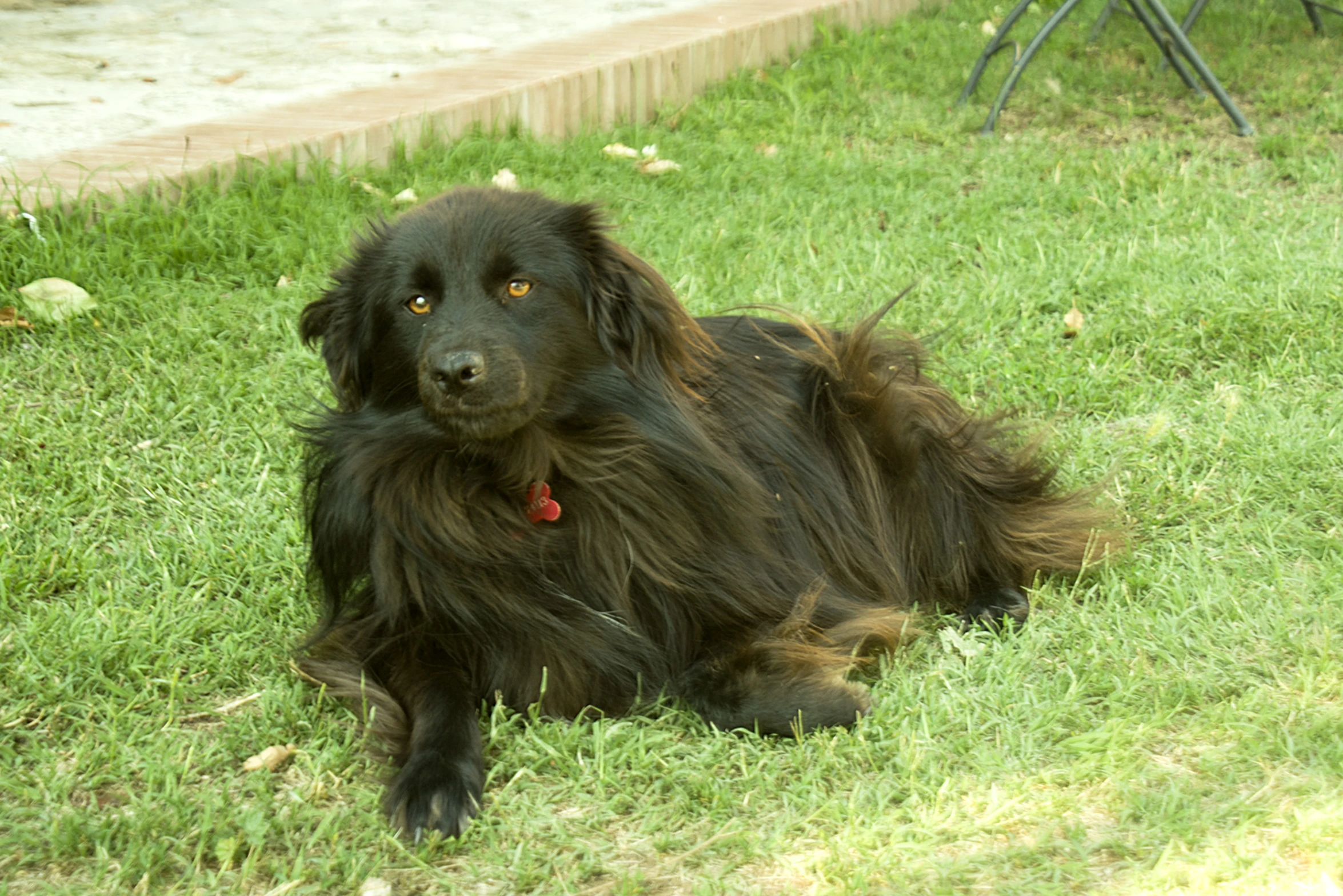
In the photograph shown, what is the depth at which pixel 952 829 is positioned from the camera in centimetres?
230

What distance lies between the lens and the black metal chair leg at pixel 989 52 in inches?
251

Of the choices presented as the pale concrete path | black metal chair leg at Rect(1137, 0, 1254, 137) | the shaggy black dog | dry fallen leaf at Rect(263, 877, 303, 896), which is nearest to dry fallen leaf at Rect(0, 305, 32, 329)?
the pale concrete path

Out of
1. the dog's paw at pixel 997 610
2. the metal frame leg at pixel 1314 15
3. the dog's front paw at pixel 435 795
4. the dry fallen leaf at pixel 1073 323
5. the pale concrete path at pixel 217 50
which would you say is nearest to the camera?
the dog's front paw at pixel 435 795

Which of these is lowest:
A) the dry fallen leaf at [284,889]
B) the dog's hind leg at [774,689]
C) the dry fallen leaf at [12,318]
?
the dry fallen leaf at [284,889]

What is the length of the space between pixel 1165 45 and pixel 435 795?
592 cm

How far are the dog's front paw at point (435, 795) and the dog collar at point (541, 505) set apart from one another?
0.52 meters

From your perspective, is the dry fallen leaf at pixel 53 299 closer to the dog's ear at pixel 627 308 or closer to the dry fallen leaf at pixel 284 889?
the dog's ear at pixel 627 308

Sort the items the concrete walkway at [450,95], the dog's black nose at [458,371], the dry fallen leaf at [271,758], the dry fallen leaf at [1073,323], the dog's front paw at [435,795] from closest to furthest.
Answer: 1. the dog's front paw at [435,795]
2. the dog's black nose at [458,371]
3. the dry fallen leaf at [271,758]
4. the dry fallen leaf at [1073,323]
5. the concrete walkway at [450,95]

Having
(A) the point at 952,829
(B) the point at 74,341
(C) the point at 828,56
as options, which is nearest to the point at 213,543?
(B) the point at 74,341

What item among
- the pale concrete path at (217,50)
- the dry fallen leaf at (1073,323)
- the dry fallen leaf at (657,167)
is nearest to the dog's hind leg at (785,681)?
the dry fallen leaf at (1073,323)

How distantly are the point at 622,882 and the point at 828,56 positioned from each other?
602 cm

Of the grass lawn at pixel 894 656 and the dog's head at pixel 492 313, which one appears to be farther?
the dog's head at pixel 492 313

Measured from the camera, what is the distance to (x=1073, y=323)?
451cm

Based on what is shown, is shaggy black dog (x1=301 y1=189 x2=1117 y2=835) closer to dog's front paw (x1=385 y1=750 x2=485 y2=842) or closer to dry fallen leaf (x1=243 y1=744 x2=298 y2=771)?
dog's front paw (x1=385 y1=750 x2=485 y2=842)
